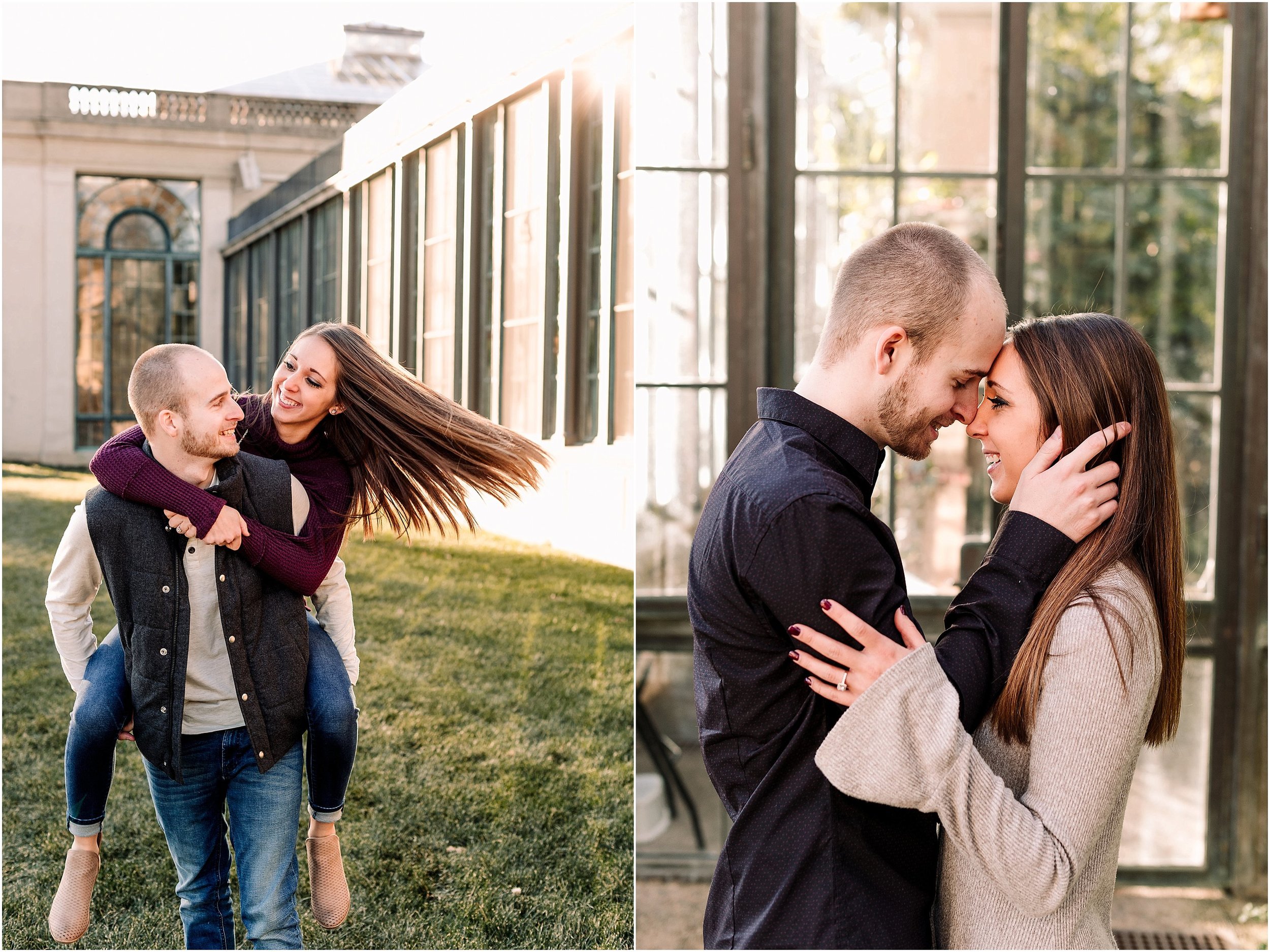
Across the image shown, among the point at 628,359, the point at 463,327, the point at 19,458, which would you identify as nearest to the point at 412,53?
the point at 463,327

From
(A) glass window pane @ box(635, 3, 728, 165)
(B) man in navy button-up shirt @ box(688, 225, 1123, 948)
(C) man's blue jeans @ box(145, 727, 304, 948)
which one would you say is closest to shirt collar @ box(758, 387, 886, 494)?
(B) man in navy button-up shirt @ box(688, 225, 1123, 948)

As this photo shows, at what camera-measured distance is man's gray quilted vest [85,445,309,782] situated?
1888mm

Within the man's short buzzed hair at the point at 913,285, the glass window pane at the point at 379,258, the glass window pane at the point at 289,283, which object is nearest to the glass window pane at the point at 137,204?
the glass window pane at the point at 289,283

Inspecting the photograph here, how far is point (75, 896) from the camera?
2139 millimetres

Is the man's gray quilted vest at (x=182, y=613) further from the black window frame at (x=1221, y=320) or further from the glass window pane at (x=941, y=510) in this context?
the glass window pane at (x=941, y=510)

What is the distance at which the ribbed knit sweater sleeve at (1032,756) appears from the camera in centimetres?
135

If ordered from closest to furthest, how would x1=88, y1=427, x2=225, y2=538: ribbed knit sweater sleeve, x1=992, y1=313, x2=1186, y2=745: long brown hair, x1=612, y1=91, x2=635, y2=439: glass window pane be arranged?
x1=992, y1=313, x2=1186, y2=745: long brown hair < x1=88, y1=427, x2=225, y2=538: ribbed knit sweater sleeve < x1=612, y1=91, x2=635, y2=439: glass window pane

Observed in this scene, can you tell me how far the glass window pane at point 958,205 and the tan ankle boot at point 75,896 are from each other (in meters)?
2.78

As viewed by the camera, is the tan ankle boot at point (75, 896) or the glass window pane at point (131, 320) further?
the glass window pane at point (131, 320)

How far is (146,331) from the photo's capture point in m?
2.53

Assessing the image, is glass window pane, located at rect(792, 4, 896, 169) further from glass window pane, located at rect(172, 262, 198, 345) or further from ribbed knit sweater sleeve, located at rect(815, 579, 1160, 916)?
ribbed knit sweater sleeve, located at rect(815, 579, 1160, 916)

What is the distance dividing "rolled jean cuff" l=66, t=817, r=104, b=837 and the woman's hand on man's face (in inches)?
55.3

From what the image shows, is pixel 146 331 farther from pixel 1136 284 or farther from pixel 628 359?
pixel 1136 284

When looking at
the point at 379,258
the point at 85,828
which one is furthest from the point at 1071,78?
the point at 85,828
